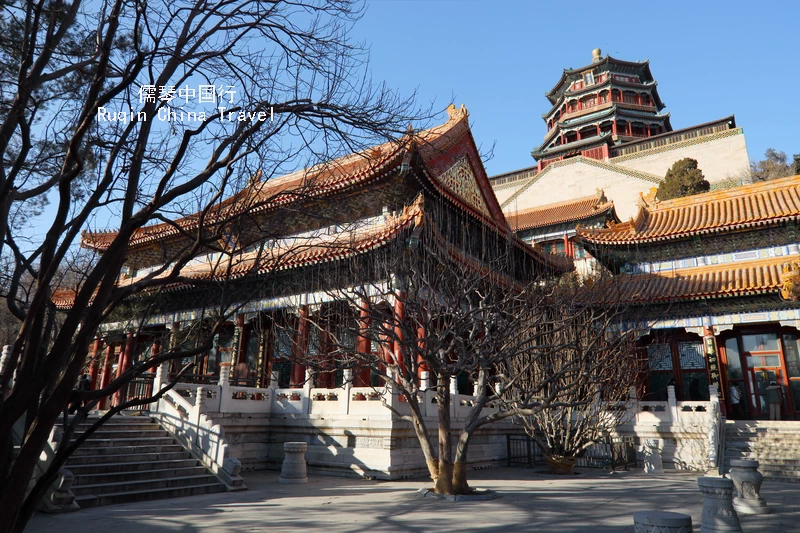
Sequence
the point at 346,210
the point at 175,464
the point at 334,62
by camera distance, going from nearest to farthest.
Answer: the point at 334,62 → the point at 175,464 → the point at 346,210

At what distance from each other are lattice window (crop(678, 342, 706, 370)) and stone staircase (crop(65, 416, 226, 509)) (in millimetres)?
15835

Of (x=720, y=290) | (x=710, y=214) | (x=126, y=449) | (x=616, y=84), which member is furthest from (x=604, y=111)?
(x=126, y=449)

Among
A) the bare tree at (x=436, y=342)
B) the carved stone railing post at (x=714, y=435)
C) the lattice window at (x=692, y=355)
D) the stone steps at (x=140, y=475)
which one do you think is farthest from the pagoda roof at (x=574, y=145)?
the stone steps at (x=140, y=475)

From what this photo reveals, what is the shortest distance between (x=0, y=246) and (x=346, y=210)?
12.5 m

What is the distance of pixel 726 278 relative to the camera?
731 inches

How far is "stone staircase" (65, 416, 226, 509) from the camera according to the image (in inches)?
340

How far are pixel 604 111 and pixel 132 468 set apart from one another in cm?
4643

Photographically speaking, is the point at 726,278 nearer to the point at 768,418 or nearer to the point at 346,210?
the point at 768,418

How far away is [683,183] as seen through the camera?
115 feet

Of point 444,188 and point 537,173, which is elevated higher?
point 537,173

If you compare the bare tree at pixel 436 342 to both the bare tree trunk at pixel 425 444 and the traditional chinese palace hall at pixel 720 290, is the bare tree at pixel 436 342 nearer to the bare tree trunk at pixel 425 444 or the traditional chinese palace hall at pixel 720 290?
the bare tree trunk at pixel 425 444

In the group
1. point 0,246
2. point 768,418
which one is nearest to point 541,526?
point 0,246

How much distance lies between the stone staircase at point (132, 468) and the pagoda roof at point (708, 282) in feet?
44.3

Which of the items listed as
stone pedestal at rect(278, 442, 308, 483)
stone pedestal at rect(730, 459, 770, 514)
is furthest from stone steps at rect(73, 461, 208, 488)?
stone pedestal at rect(730, 459, 770, 514)
